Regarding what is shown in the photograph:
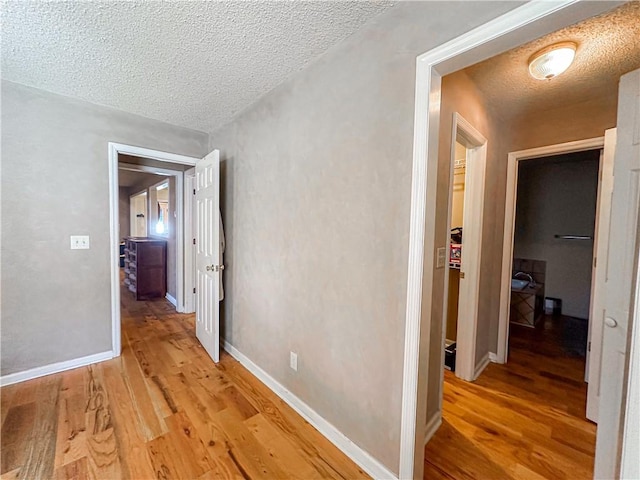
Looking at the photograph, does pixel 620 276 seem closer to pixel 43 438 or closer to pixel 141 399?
pixel 141 399

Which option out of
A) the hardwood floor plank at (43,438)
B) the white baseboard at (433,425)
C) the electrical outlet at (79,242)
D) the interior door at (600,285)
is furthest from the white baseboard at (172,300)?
the interior door at (600,285)

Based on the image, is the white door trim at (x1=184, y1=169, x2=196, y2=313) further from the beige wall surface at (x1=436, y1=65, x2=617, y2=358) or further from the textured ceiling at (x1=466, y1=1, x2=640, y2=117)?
the textured ceiling at (x1=466, y1=1, x2=640, y2=117)

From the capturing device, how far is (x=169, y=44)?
5.14ft

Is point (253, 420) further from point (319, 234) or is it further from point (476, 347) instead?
point (476, 347)

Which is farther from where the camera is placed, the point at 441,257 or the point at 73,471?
the point at 441,257

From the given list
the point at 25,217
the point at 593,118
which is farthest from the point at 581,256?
the point at 25,217

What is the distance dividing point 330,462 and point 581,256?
4.75m

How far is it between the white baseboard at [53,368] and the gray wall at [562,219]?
595 cm

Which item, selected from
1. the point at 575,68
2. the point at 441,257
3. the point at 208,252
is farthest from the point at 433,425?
the point at 575,68

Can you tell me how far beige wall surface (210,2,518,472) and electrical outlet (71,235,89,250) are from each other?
1620mm

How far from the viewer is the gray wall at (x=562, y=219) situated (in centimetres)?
388

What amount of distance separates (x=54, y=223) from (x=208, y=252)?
4.19 feet

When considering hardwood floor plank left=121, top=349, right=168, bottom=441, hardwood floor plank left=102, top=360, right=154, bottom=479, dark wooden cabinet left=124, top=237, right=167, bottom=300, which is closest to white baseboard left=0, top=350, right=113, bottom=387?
hardwood floor plank left=121, top=349, right=168, bottom=441

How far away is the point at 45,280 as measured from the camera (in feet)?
7.38
